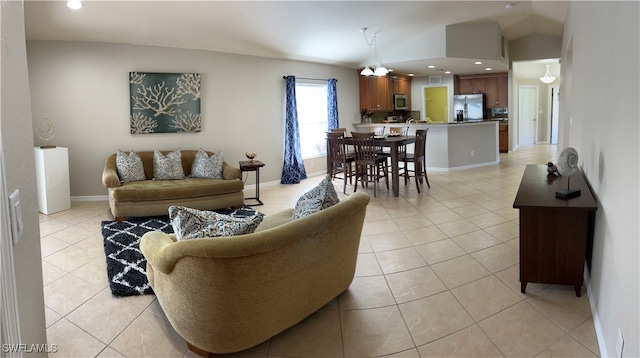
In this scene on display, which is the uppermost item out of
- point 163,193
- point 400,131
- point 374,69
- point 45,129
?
point 374,69

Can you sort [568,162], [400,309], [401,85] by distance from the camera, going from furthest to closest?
1. [401,85]
2. [568,162]
3. [400,309]

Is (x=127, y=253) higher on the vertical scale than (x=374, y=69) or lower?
lower

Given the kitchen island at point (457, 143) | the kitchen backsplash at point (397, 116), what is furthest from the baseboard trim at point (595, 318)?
the kitchen backsplash at point (397, 116)

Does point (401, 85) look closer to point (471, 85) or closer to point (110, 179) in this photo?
point (471, 85)

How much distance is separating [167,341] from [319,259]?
98 cm

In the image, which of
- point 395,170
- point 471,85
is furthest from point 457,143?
point 471,85

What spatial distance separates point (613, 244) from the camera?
1952 mm

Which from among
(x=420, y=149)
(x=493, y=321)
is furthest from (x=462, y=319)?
(x=420, y=149)

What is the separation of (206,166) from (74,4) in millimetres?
2358

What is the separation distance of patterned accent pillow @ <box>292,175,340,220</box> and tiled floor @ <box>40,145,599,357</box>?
0.67 m

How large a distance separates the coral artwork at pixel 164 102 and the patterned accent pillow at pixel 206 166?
31.3 inches

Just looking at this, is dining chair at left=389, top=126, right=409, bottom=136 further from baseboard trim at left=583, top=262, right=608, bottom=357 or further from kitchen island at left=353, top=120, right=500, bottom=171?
baseboard trim at left=583, top=262, right=608, bottom=357

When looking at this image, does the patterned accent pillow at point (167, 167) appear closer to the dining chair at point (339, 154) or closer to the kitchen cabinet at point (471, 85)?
Answer: the dining chair at point (339, 154)

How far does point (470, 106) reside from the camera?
412 inches
